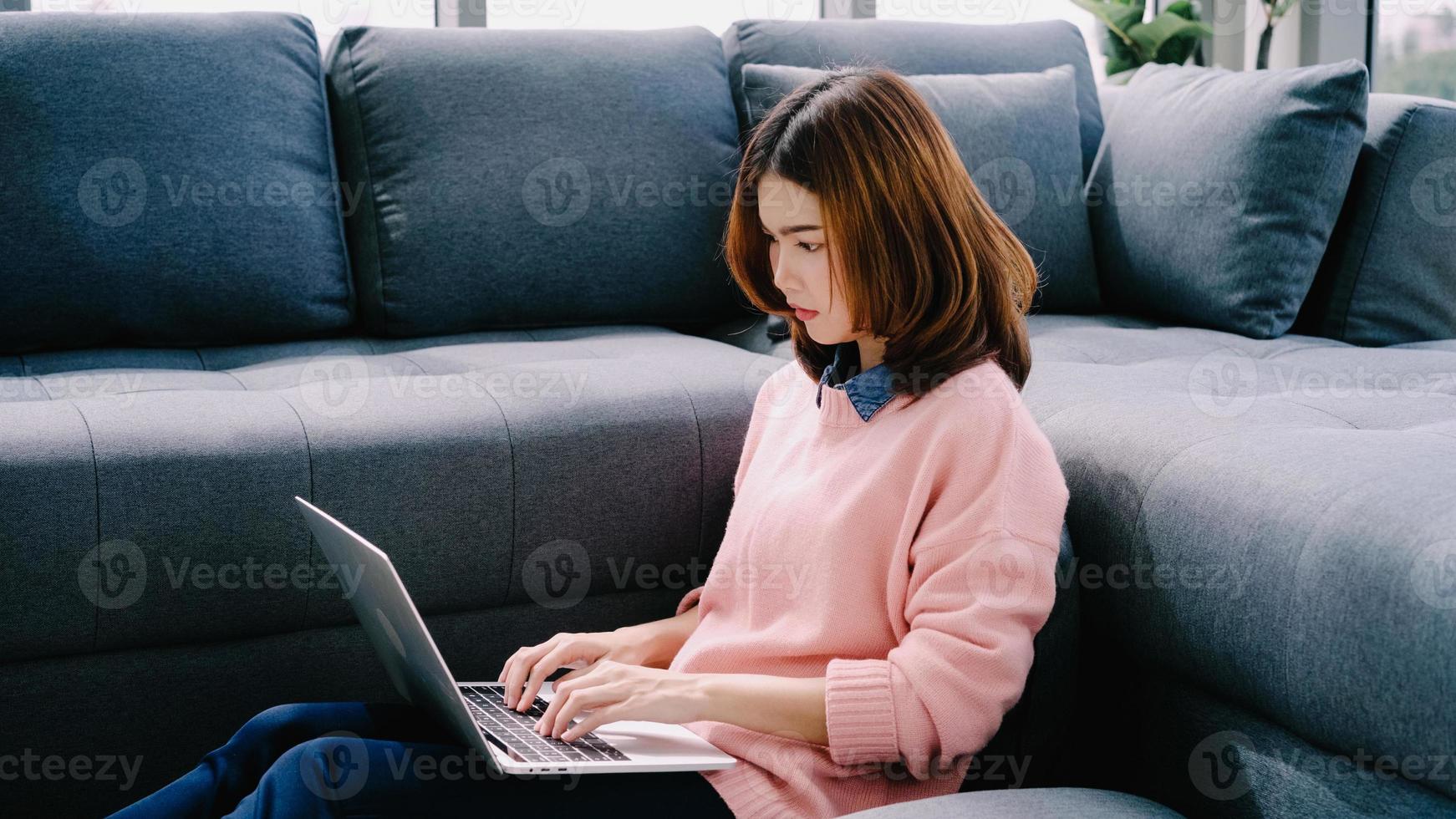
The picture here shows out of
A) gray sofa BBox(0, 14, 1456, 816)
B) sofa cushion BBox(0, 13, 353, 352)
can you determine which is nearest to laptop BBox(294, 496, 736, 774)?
gray sofa BBox(0, 14, 1456, 816)

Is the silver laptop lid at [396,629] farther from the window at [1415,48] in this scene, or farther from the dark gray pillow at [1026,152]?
the window at [1415,48]

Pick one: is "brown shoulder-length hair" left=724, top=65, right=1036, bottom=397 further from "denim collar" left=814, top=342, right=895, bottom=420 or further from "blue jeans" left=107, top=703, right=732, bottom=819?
"blue jeans" left=107, top=703, right=732, bottom=819

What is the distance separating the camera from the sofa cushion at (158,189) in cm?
178

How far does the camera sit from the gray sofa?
92cm

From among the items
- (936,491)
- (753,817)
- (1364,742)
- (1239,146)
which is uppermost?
(1239,146)

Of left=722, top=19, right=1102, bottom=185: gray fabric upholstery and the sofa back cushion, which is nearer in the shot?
the sofa back cushion

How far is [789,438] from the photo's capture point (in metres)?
1.15

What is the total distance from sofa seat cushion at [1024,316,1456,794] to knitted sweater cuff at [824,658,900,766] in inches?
10.6

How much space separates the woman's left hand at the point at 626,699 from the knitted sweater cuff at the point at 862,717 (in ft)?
0.33

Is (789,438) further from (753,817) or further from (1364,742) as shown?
(1364,742)

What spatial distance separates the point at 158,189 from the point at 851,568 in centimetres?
135

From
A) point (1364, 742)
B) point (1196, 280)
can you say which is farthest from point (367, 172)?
point (1364, 742)

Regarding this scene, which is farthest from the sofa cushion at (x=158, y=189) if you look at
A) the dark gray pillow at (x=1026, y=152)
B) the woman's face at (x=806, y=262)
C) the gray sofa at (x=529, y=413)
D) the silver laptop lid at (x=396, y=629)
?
the woman's face at (x=806, y=262)

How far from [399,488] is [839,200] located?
610mm
